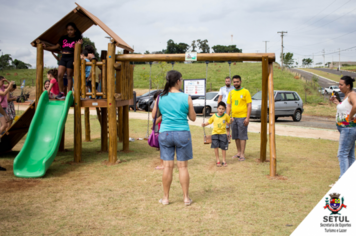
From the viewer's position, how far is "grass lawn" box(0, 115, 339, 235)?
3762 mm

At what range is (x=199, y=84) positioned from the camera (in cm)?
934

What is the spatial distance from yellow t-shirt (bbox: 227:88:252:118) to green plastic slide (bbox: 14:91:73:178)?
3860mm

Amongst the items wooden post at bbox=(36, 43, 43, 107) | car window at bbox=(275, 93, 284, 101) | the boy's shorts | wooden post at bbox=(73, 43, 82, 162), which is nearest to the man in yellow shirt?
the boy's shorts

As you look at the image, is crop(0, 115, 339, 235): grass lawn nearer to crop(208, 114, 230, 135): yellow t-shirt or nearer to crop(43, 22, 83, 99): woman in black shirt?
crop(208, 114, 230, 135): yellow t-shirt

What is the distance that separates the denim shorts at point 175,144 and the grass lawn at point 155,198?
76 cm

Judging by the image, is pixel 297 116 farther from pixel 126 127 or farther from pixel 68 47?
pixel 68 47

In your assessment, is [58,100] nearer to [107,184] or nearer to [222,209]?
[107,184]

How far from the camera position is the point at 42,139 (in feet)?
21.8

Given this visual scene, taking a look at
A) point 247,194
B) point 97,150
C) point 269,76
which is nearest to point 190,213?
point 247,194

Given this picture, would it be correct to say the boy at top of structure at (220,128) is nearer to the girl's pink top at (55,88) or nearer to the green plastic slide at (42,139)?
the green plastic slide at (42,139)

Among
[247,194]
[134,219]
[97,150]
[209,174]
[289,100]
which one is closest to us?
[134,219]

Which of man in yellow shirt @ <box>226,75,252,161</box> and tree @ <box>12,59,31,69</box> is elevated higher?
tree @ <box>12,59,31,69</box>

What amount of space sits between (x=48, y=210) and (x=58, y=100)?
3.77 meters

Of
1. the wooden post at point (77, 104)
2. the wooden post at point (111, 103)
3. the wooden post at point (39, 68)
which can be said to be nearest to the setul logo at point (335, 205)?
the wooden post at point (111, 103)
